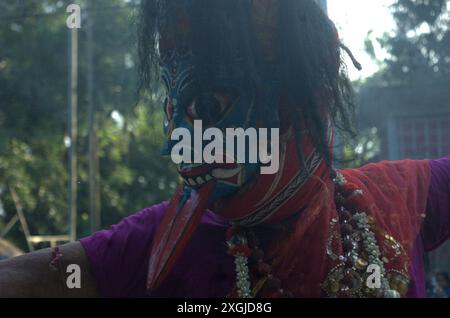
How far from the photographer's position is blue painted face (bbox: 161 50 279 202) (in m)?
1.41

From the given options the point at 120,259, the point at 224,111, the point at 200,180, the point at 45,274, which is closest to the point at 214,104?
the point at 224,111

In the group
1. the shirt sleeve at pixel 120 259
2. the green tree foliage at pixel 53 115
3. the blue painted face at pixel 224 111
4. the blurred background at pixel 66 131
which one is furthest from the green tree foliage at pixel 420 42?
the green tree foliage at pixel 53 115

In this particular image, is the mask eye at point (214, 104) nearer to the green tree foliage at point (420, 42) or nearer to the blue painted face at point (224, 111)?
the blue painted face at point (224, 111)

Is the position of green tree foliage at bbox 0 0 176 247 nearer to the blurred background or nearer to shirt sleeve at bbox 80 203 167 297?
the blurred background

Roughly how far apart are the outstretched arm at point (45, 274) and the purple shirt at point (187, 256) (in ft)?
0.07

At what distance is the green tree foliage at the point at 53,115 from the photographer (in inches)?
502

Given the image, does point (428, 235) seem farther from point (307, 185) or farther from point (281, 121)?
point (281, 121)

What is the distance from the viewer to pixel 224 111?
4.70ft

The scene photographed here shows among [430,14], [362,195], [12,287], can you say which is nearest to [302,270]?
[362,195]

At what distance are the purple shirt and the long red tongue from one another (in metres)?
0.11

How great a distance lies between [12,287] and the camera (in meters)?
1.47

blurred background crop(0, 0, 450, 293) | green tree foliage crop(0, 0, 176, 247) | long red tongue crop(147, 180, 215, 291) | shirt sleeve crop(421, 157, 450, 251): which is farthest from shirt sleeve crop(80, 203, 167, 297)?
green tree foliage crop(0, 0, 176, 247)

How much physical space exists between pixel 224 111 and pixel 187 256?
13.3 inches
